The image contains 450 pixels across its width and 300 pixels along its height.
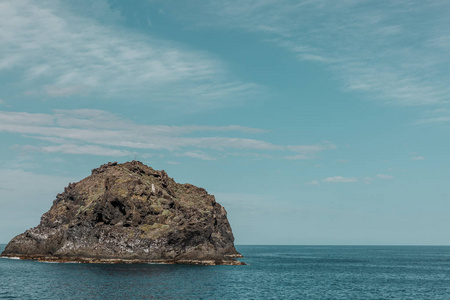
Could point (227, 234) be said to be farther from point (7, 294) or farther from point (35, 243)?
point (7, 294)

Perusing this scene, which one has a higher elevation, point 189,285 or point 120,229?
point 120,229

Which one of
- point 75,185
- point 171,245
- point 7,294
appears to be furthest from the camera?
point 75,185

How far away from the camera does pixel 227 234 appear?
583 ft

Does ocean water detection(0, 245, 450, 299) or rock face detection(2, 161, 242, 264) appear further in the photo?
rock face detection(2, 161, 242, 264)

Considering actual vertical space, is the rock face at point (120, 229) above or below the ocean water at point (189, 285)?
above

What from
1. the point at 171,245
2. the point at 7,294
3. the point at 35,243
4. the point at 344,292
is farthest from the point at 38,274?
the point at 344,292

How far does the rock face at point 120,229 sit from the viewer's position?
416 feet

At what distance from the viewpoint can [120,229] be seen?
13212 cm

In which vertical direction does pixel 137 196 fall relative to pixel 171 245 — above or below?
above

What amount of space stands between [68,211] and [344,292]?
101 meters

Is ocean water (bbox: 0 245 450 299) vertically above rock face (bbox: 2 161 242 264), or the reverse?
rock face (bbox: 2 161 242 264)

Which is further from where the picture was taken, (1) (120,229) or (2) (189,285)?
(1) (120,229)

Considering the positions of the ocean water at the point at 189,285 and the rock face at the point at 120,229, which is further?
the rock face at the point at 120,229

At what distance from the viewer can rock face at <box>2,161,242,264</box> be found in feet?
416
